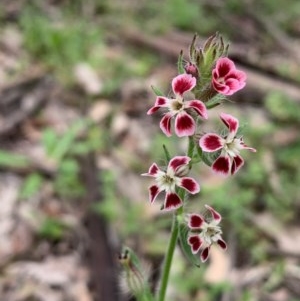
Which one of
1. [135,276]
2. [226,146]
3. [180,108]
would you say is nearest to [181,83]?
[180,108]

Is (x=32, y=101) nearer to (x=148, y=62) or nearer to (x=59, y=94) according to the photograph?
(x=59, y=94)

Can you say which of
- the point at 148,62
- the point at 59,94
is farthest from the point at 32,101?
the point at 148,62

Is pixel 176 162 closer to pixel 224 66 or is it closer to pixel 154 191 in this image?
pixel 154 191

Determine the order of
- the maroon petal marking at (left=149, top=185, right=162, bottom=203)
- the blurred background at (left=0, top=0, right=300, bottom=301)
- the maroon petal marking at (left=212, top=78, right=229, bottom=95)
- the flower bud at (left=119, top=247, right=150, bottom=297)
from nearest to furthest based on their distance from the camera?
the maroon petal marking at (left=212, top=78, right=229, bottom=95)
the maroon petal marking at (left=149, top=185, right=162, bottom=203)
the flower bud at (left=119, top=247, right=150, bottom=297)
the blurred background at (left=0, top=0, right=300, bottom=301)

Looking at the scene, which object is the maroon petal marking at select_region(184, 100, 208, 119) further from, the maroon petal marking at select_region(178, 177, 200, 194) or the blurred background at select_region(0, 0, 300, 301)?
the blurred background at select_region(0, 0, 300, 301)

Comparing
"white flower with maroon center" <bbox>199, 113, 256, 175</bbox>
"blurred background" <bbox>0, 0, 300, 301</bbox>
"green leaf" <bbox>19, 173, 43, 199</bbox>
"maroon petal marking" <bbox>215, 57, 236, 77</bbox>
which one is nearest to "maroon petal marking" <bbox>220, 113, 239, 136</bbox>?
"white flower with maroon center" <bbox>199, 113, 256, 175</bbox>
